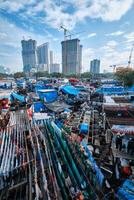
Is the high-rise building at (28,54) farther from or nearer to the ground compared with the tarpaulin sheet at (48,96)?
farther from the ground

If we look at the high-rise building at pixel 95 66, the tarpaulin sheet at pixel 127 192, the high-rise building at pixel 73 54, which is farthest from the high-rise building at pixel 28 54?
the tarpaulin sheet at pixel 127 192

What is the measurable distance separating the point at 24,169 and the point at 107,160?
4.40 meters

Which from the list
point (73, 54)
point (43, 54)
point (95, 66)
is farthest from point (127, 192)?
point (43, 54)

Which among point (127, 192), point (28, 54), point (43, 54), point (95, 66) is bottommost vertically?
point (127, 192)

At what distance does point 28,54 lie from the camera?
135125 mm

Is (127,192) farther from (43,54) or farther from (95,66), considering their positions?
(43,54)

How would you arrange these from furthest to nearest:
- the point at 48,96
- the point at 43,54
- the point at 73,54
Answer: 1. the point at 43,54
2. the point at 73,54
3. the point at 48,96

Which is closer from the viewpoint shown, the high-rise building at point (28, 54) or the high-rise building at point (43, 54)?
the high-rise building at point (28, 54)

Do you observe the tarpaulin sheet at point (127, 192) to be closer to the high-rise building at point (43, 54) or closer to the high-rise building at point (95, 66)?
the high-rise building at point (95, 66)

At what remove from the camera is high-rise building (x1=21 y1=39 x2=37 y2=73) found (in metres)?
128

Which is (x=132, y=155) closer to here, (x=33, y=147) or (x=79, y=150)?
(x=79, y=150)

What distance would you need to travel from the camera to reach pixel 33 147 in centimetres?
513

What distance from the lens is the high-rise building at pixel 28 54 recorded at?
12850cm

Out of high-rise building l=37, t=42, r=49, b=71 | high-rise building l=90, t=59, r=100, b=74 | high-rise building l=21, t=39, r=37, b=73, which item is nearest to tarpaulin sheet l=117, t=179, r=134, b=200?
high-rise building l=90, t=59, r=100, b=74
